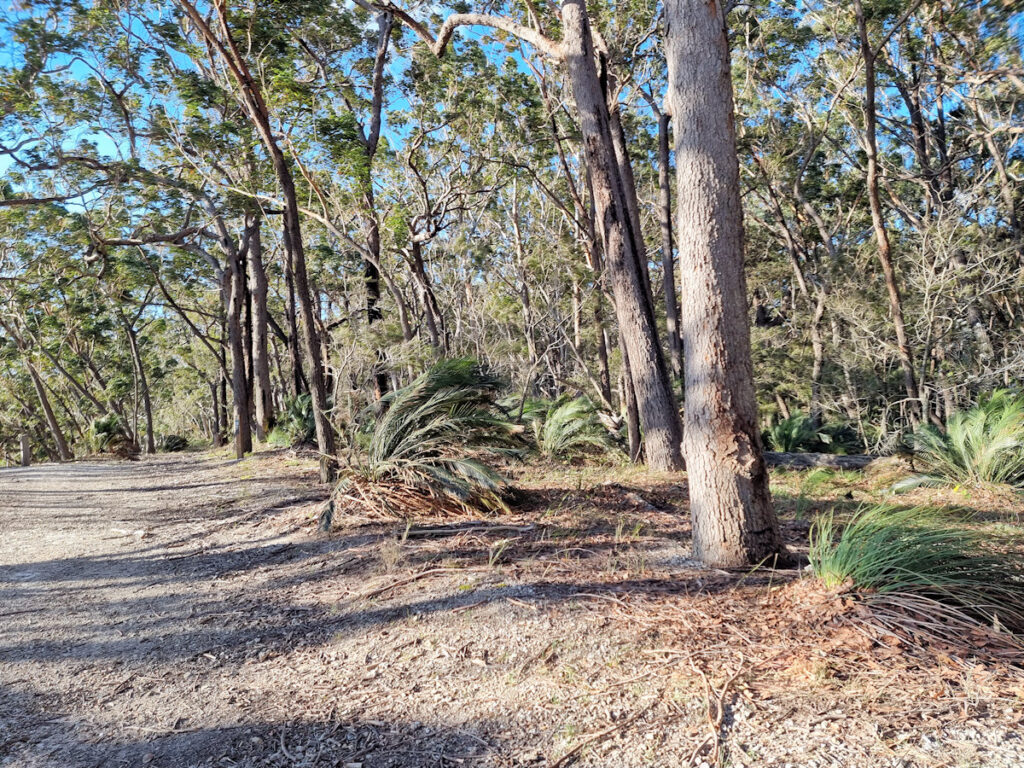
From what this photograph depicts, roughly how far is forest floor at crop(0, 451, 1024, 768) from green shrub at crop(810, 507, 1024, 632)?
0.18 meters

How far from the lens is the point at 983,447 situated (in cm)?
711

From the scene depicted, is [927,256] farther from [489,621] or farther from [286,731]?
[286,731]

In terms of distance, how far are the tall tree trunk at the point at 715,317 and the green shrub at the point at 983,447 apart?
4665 mm

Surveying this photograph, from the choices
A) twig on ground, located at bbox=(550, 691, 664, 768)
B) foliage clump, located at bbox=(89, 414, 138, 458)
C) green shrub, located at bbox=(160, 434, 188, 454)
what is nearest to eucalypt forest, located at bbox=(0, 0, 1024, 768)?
twig on ground, located at bbox=(550, 691, 664, 768)

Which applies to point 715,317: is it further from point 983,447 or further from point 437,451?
point 983,447

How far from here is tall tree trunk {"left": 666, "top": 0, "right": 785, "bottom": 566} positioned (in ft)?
12.5

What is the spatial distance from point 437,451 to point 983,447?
5858 mm

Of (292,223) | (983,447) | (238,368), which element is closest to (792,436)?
(983,447)

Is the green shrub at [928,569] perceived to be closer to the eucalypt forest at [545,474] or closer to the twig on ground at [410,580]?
the eucalypt forest at [545,474]

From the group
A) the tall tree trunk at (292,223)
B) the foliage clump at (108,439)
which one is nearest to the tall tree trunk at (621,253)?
the tall tree trunk at (292,223)

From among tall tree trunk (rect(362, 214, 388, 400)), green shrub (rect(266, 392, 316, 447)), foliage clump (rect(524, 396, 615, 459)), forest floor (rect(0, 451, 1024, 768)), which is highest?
tall tree trunk (rect(362, 214, 388, 400))

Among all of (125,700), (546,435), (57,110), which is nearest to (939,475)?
(546,435)

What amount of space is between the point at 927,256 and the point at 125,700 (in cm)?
1420

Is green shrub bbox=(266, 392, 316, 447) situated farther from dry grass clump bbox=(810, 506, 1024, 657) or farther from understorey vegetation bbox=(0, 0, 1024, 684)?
dry grass clump bbox=(810, 506, 1024, 657)
